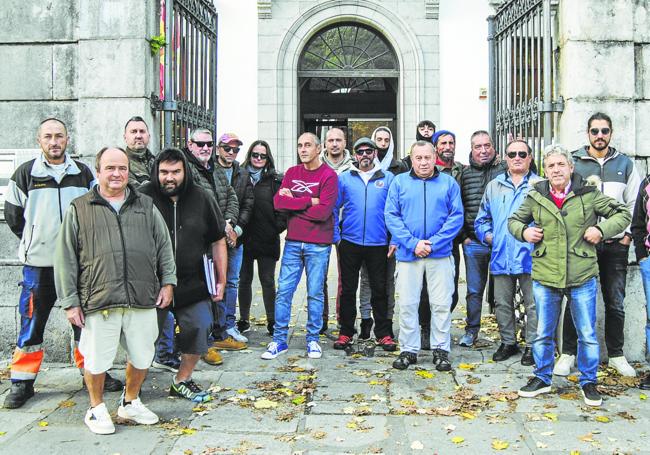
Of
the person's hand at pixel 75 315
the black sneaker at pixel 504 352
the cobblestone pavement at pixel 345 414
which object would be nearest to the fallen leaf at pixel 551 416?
the cobblestone pavement at pixel 345 414

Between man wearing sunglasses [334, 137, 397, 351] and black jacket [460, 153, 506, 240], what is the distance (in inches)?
30.4

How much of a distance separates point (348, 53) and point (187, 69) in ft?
28.8

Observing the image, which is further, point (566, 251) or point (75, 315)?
point (566, 251)

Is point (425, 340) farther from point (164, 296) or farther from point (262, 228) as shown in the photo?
point (164, 296)

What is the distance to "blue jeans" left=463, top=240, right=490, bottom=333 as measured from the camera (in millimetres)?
6660

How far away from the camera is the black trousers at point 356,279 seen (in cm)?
650

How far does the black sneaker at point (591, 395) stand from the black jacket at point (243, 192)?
11.4ft

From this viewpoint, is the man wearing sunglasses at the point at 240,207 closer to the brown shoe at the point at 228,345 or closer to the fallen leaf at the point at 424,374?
the brown shoe at the point at 228,345

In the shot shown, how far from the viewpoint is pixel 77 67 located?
21.8 ft

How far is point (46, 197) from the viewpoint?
208 inches

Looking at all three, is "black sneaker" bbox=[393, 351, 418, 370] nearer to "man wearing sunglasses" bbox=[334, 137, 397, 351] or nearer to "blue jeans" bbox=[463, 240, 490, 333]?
"man wearing sunglasses" bbox=[334, 137, 397, 351]

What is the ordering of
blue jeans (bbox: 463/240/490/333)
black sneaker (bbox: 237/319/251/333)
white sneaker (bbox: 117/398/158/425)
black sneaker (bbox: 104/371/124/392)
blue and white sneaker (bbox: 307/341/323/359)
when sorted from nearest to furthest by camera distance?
white sneaker (bbox: 117/398/158/425)
black sneaker (bbox: 104/371/124/392)
blue and white sneaker (bbox: 307/341/323/359)
blue jeans (bbox: 463/240/490/333)
black sneaker (bbox: 237/319/251/333)

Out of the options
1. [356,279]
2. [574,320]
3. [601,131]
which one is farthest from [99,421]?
[601,131]

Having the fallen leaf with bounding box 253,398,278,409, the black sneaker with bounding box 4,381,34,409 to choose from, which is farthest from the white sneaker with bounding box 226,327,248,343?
the black sneaker with bounding box 4,381,34,409
